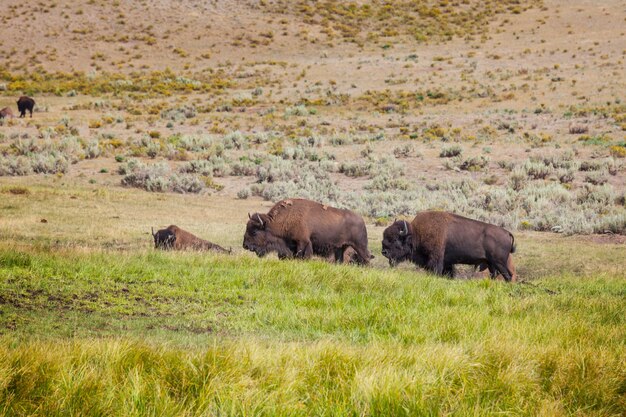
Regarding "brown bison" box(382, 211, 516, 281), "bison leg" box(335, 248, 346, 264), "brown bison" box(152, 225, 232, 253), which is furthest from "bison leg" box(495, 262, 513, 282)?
"brown bison" box(152, 225, 232, 253)

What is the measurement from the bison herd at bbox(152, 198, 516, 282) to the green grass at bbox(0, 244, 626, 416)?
192 cm

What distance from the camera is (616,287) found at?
11.8 meters

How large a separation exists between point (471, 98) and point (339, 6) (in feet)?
131

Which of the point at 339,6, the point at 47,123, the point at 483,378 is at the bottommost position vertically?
the point at 47,123

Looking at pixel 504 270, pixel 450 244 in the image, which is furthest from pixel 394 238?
pixel 504 270

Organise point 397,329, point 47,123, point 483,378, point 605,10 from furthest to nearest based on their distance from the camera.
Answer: point 605,10 < point 47,123 < point 397,329 < point 483,378

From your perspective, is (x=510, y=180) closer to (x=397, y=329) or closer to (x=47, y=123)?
(x=397, y=329)

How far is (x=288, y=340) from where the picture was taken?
23.8 feet

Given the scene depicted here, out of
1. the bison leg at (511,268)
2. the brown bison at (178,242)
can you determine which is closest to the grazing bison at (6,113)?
the brown bison at (178,242)

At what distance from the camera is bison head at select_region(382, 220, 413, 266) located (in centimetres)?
1397

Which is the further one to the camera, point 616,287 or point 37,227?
point 37,227

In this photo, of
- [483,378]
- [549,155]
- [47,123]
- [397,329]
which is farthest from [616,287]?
[47,123]

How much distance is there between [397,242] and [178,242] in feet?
15.7

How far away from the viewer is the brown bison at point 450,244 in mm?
14070
